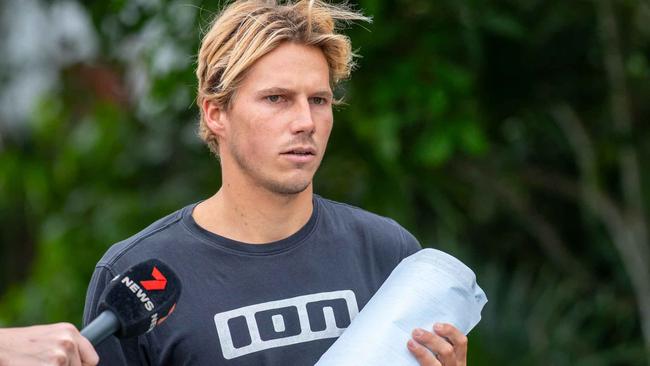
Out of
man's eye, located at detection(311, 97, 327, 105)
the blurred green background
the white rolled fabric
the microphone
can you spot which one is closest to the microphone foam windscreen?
the microphone

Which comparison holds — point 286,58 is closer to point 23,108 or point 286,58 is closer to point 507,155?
point 507,155

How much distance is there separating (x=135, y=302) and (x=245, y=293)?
20.2 inches

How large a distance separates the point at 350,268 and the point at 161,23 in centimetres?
323

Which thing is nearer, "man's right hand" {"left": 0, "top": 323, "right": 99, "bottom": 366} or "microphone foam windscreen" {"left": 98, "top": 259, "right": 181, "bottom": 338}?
"man's right hand" {"left": 0, "top": 323, "right": 99, "bottom": 366}

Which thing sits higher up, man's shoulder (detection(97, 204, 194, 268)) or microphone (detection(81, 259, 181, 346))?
microphone (detection(81, 259, 181, 346))

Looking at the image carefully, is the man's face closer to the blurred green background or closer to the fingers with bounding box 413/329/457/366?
the fingers with bounding box 413/329/457/366

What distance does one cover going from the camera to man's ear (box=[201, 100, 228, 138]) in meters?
2.94

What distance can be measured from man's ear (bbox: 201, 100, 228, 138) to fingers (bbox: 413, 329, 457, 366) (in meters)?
0.75

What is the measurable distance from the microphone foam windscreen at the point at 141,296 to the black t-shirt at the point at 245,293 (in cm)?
30

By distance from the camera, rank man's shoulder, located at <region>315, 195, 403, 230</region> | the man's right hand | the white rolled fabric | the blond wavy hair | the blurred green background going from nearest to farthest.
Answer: the man's right hand → the white rolled fabric → the blond wavy hair → man's shoulder, located at <region>315, 195, 403, 230</region> → the blurred green background

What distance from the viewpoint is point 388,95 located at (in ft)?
17.7

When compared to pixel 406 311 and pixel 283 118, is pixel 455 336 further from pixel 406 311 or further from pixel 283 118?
pixel 283 118

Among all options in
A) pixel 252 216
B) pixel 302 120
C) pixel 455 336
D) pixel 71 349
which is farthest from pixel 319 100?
pixel 71 349

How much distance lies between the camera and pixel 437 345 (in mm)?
2588
